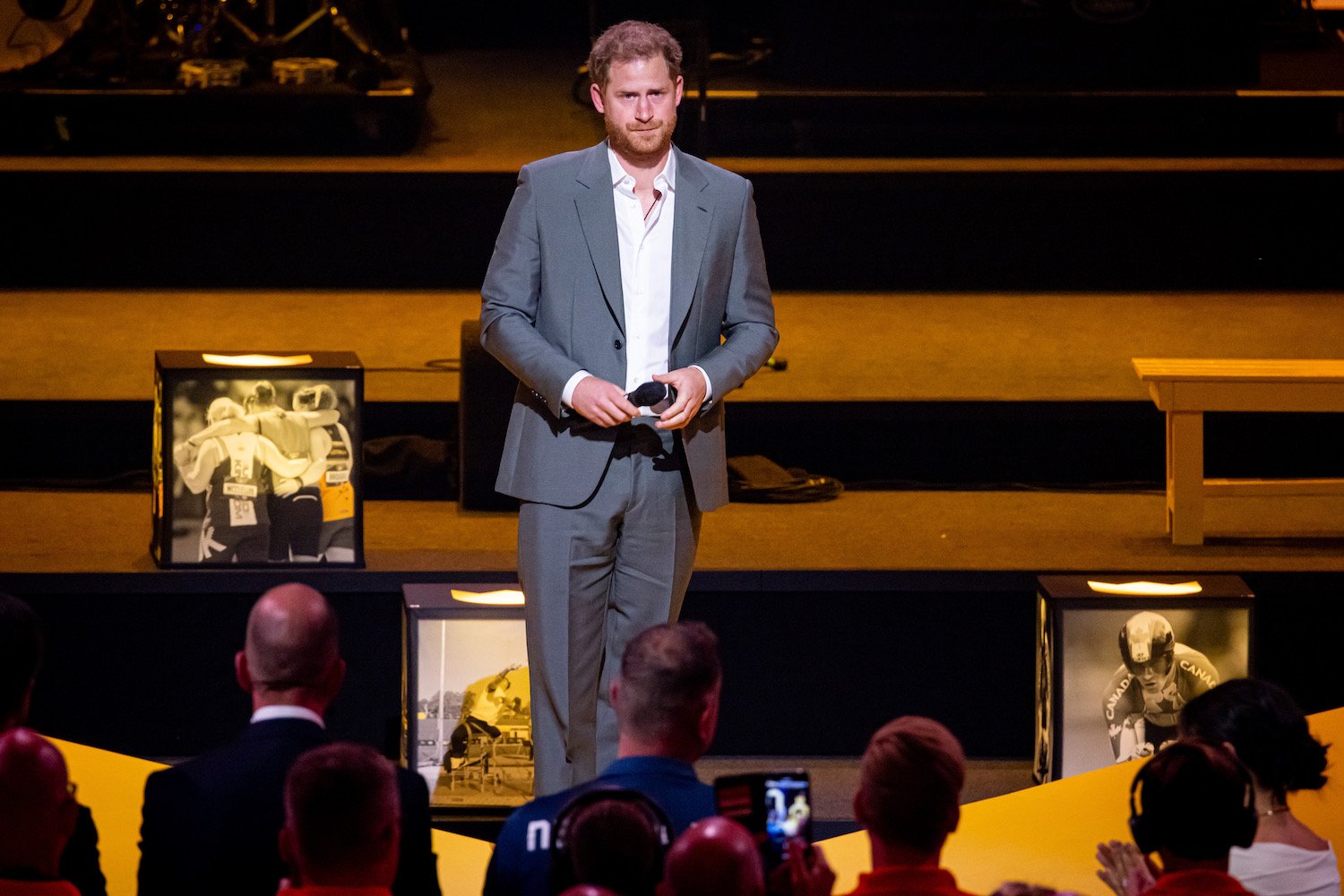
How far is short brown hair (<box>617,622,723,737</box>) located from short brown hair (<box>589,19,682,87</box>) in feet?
3.25

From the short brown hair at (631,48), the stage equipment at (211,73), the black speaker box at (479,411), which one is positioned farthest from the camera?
the stage equipment at (211,73)

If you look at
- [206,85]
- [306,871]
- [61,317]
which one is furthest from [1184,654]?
Answer: [206,85]

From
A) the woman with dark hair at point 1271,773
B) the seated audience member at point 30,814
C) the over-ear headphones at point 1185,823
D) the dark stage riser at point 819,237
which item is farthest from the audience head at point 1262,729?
the dark stage riser at point 819,237

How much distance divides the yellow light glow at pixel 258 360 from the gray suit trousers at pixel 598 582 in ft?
3.69

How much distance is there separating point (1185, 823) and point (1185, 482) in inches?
95.4

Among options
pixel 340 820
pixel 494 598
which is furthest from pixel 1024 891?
pixel 494 598

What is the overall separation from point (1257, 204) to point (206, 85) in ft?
11.5

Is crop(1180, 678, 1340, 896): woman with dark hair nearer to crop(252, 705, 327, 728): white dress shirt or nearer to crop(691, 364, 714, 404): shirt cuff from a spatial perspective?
crop(691, 364, 714, 404): shirt cuff

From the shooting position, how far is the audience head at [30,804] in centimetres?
199

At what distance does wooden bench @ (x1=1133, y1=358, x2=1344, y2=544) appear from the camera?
420cm

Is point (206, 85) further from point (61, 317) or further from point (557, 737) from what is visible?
point (557, 737)

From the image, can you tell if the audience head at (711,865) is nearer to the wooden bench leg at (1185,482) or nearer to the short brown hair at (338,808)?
the short brown hair at (338,808)

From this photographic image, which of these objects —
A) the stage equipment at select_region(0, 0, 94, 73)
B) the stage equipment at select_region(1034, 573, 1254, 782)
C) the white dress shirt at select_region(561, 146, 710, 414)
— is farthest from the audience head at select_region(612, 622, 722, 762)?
the stage equipment at select_region(0, 0, 94, 73)

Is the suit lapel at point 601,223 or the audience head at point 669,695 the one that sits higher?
the suit lapel at point 601,223
